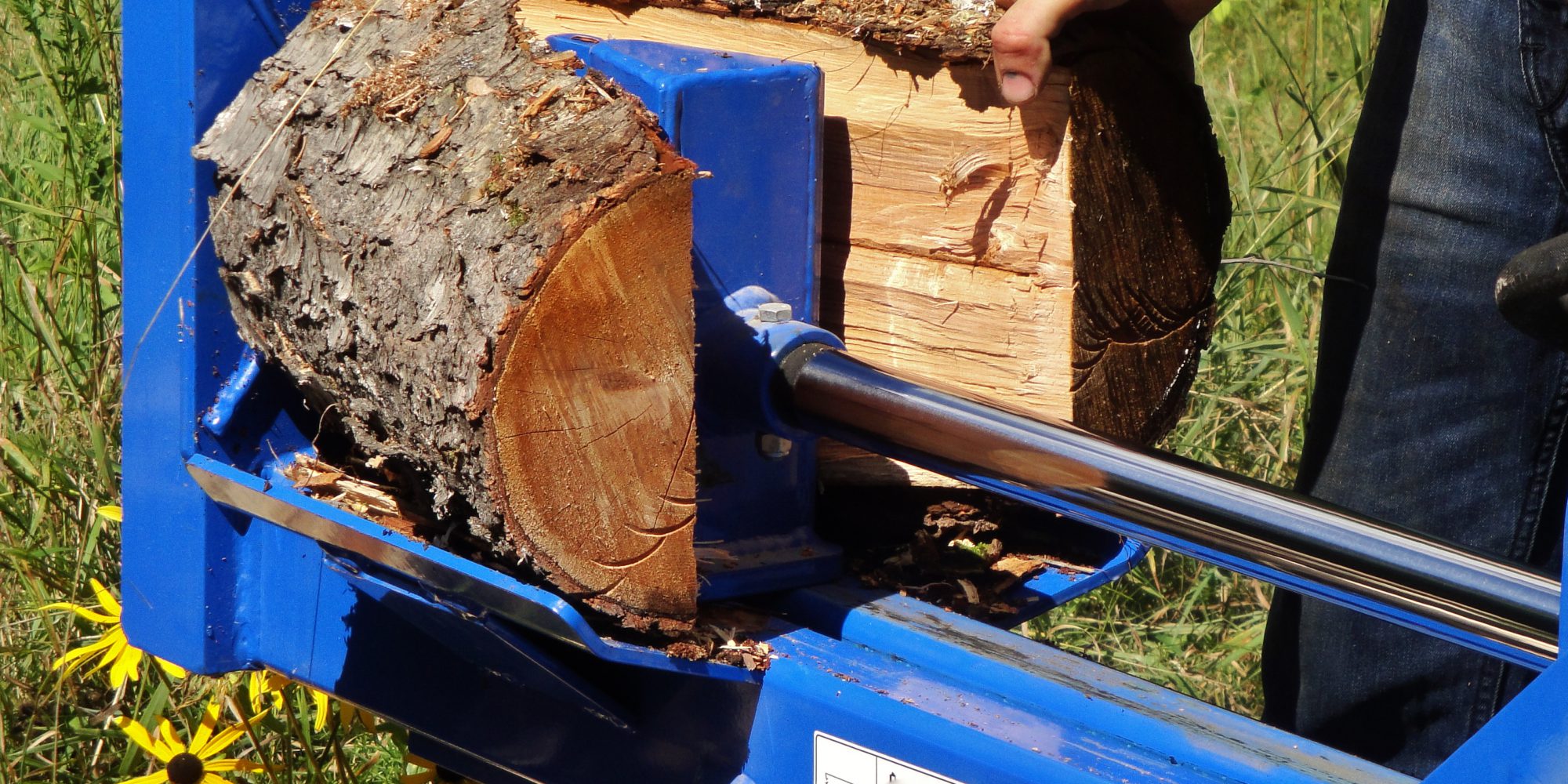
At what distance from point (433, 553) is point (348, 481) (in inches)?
14.3

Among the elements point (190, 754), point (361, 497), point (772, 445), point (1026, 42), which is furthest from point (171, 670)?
point (1026, 42)

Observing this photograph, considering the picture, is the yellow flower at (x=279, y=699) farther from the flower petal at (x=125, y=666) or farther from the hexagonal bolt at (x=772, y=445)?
the hexagonal bolt at (x=772, y=445)

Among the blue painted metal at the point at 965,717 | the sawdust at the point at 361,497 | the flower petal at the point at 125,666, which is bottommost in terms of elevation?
the flower petal at the point at 125,666

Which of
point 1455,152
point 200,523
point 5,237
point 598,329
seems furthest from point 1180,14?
point 5,237

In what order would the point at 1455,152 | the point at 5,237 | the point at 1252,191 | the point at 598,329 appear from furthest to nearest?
the point at 1252,191
the point at 5,237
the point at 1455,152
the point at 598,329

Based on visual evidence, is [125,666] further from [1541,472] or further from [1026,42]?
[1541,472]

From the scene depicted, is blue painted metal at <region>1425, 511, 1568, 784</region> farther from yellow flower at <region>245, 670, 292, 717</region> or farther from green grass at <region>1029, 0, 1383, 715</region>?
green grass at <region>1029, 0, 1383, 715</region>

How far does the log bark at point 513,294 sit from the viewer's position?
4.33 ft

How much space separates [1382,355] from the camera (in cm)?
202

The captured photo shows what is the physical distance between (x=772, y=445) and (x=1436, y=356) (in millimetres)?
966

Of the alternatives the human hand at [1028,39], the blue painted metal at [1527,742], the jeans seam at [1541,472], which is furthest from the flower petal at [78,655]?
the jeans seam at [1541,472]

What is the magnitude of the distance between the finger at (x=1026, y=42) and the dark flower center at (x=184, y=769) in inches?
63.3

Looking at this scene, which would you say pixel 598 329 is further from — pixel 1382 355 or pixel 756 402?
pixel 1382 355

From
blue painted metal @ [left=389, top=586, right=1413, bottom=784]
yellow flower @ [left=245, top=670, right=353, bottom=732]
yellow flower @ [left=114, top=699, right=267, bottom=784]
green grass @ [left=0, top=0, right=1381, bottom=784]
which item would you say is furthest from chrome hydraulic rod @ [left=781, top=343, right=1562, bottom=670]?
yellow flower @ [left=114, top=699, right=267, bottom=784]
